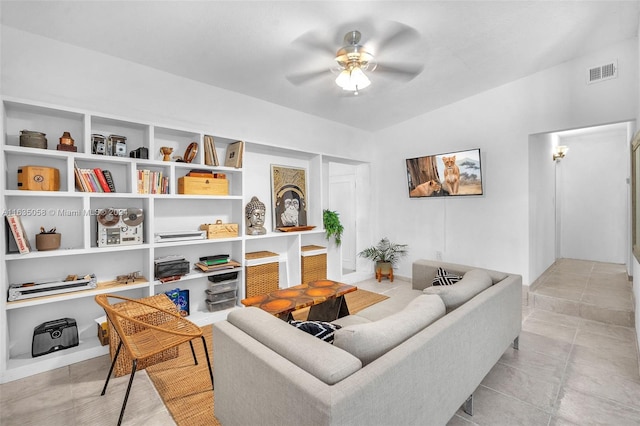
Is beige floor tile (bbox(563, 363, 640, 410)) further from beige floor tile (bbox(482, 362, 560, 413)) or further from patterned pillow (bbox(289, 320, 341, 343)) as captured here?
patterned pillow (bbox(289, 320, 341, 343))

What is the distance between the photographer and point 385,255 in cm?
524

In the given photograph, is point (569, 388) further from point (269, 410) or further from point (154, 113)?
→ point (154, 113)

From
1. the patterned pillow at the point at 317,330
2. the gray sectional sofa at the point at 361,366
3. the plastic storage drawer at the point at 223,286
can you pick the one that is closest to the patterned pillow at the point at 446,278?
the gray sectional sofa at the point at 361,366

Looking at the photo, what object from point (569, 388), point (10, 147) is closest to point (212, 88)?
point (10, 147)

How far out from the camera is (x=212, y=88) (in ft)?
11.3

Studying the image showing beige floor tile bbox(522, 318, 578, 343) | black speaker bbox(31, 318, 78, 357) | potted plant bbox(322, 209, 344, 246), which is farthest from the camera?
potted plant bbox(322, 209, 344, 246)

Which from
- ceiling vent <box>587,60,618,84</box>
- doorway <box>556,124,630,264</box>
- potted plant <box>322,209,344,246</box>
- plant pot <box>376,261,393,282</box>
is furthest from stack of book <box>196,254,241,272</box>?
doorway <box>556,124,630,264</box>

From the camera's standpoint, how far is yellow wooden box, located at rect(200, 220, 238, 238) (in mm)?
3336

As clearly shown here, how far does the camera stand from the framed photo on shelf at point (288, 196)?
4.17 m

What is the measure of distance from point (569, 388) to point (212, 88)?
4282 mm

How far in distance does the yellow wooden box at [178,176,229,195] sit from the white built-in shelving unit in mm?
83

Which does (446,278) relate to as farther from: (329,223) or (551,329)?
(329,223)

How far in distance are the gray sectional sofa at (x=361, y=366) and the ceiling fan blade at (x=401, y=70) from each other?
1.73m

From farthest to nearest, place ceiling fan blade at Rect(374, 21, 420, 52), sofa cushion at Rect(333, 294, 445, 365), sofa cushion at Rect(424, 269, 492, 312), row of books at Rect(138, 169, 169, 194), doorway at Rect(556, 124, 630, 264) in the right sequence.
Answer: doorway at Rect(556, 124, 630, 264)
row of books at Rect(138, 169, 169, 194)
ceiling fan blade at Rect(374, 21, 420, 52)
sofa cushion at Rect(424, 269, 492, 312)
sofa cushion at Rect(333, 294, 445, 365)
